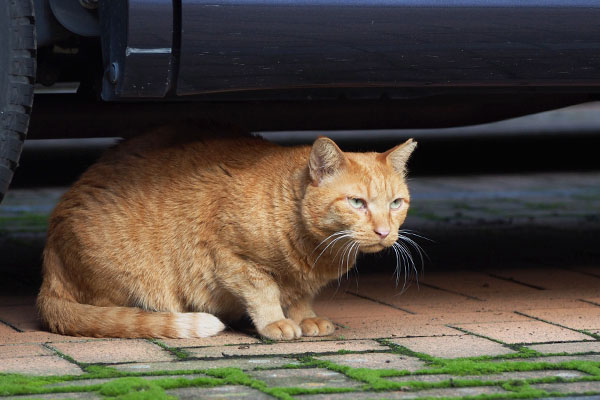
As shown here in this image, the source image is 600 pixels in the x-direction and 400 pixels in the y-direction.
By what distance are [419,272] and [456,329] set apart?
103 cm

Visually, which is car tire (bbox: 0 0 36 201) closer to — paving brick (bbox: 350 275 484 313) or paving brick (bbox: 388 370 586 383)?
paving brick (bbox: 388 370 586 383)

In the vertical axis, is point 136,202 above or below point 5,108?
below

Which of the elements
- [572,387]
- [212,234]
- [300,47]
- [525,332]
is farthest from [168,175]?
[572,387]

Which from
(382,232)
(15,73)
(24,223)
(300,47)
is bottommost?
(24,223)

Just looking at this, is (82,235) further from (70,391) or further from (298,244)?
(70,391)

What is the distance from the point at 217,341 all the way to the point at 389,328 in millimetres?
600

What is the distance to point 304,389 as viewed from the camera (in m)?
2.59

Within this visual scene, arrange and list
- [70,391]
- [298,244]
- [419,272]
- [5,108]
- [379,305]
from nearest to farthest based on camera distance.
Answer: [70,391]
[5,108]
[298,244]
[379,305]
[419,272]

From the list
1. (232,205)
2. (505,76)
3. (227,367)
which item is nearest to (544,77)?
(505,76)

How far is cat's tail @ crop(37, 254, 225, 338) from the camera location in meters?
3.26

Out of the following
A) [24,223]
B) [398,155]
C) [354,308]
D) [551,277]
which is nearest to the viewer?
[398,155]

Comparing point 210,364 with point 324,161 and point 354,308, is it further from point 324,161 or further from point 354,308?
point 354,308

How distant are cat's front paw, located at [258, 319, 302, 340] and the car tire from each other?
39.4 inches

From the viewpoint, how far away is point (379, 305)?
381 cm
